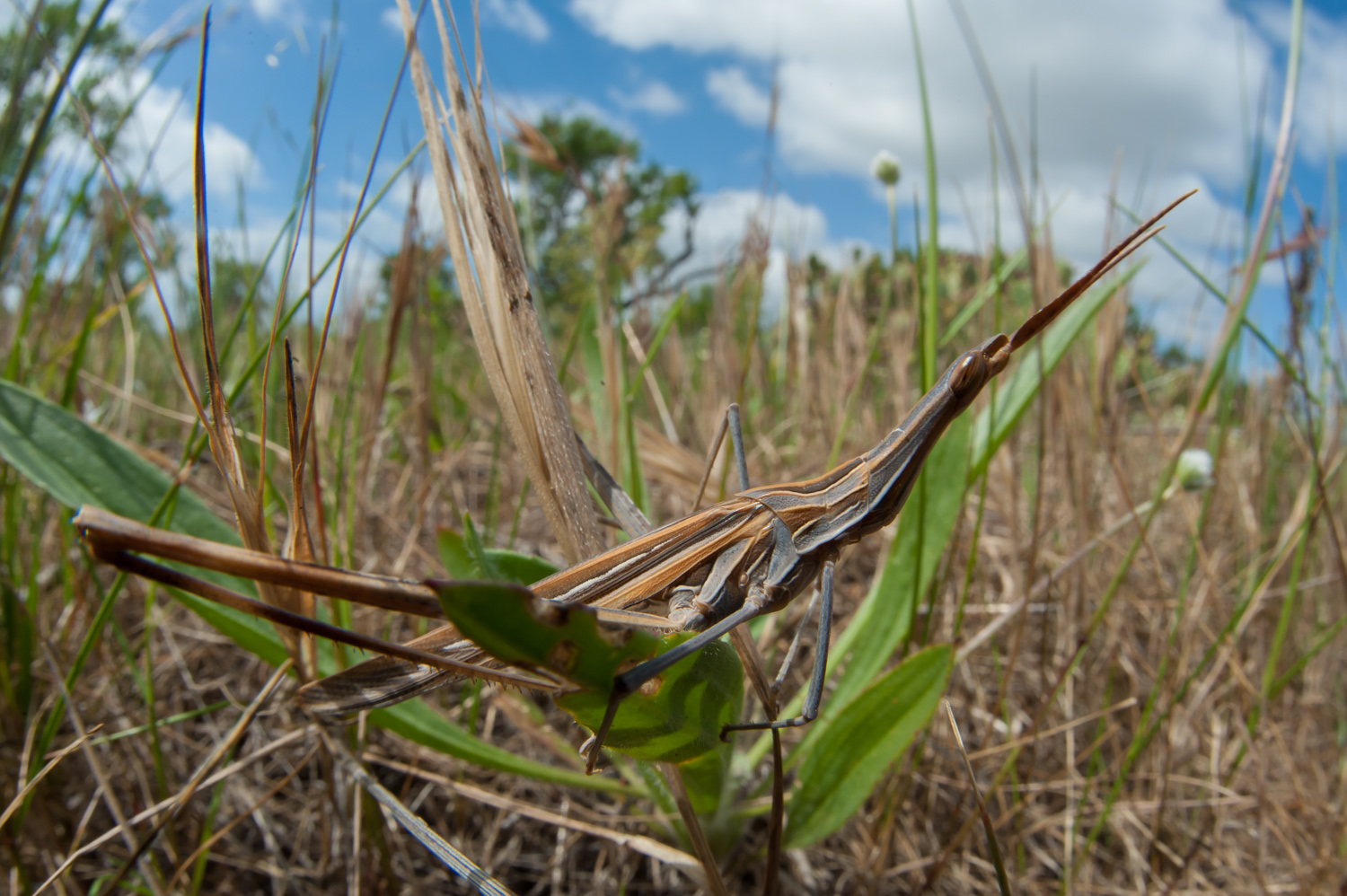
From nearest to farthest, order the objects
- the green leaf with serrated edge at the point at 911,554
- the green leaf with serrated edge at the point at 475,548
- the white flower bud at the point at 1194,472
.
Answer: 1. the green leaf with serrated edge at the point at 475,548
2. the green leaf with serrated edge at the point at 911,554
3. the white flower bud at the point at 1194,472

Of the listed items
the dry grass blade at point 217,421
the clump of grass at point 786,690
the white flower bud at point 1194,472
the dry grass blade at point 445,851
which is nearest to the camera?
the dry grass blade at point 217,421

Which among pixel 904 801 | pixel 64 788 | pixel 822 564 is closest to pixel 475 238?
pixel 822 564

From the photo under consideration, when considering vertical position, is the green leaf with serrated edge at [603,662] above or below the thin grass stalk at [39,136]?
below

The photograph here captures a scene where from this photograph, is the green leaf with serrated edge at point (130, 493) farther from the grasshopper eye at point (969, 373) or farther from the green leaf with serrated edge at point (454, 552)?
the grasshopper eye at point (969, 373)

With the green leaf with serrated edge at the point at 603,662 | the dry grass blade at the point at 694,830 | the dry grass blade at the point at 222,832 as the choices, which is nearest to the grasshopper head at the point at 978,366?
the green leaf with serrated edge at the point at 603,662

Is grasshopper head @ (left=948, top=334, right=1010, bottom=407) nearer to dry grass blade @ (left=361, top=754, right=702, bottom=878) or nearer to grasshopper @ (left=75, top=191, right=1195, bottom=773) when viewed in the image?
grasshopper @ (left=75, top=191, right=1195, bottom=773)

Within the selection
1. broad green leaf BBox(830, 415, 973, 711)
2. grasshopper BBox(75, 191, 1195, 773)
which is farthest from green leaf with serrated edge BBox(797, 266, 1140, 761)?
grasshopper BBox(75, 191, 1195, 773)

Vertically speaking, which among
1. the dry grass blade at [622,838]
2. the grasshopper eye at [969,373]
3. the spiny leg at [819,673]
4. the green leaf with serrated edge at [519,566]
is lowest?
the dry grass blade at [622,838]
